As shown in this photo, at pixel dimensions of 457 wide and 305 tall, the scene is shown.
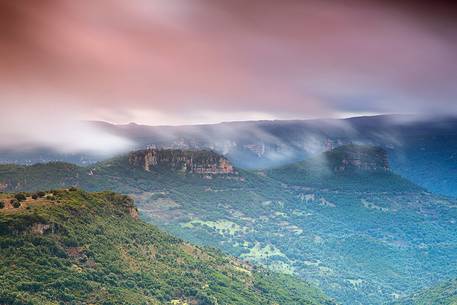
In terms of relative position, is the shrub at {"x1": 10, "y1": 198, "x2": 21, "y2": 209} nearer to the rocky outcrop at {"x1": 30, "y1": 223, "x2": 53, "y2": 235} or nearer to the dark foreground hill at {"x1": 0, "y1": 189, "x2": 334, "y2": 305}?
the dark foreground hill at {"x1": 0, "y1": 189, "x2": 334, "y2": 305}

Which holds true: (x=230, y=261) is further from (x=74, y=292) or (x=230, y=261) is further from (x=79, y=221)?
(x=74, y=292)

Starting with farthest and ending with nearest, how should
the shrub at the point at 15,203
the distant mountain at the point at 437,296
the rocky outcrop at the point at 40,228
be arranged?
the distant mountain at the point at 437,296
the shrub at the point at 15,203
the rocky outcrop at the point at 40,228

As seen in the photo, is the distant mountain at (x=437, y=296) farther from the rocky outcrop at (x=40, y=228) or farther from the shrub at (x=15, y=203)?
the shrub at (x=15, y=203)

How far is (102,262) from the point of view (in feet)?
368

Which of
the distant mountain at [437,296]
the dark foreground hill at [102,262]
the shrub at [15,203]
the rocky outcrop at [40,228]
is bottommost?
the distant mountain at [437,296]

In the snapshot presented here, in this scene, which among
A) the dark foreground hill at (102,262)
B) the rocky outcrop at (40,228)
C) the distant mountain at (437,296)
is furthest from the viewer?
the distant mountain at (437,296)

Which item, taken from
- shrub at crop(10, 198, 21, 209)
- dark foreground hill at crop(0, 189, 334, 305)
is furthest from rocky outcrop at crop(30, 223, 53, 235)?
shrub at crop(10, 198, 21, 209)

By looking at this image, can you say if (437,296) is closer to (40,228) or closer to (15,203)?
(40,228)

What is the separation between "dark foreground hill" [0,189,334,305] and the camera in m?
98.2

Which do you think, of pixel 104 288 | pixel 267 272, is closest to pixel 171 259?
pixel 104 288

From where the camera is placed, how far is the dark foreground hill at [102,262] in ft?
322

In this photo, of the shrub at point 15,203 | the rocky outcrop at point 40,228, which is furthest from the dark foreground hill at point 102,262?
the shrub at point 15,203

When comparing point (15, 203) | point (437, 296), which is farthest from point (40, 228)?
point (437, 296)

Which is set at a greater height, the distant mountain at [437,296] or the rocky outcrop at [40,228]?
the rocky outcrop at [40,228]
